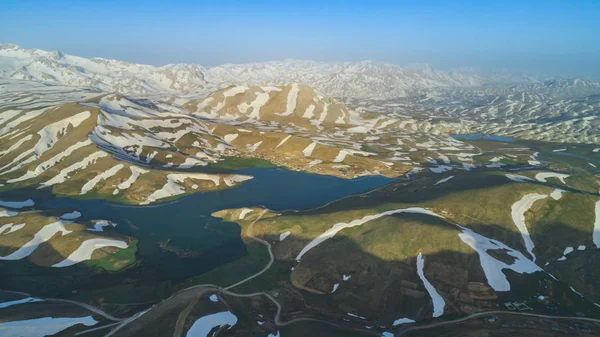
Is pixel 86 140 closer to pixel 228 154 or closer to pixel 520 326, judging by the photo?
pixel 228 154

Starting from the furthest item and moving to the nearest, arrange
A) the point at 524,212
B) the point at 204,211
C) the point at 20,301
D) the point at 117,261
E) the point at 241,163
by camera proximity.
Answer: the point at 241,163 → the point at 204,211 → the point at 524,212 → the point at 117,261 → the point at 20,301

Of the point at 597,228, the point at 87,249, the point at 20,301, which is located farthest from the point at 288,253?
the point at 597,228

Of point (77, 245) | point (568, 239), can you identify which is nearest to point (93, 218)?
point (77, 245)

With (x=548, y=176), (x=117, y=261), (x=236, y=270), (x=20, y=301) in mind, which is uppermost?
(x=548, y=176)

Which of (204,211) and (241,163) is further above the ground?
(241,163)

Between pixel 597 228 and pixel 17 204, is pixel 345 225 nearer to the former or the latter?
pixel 597 228

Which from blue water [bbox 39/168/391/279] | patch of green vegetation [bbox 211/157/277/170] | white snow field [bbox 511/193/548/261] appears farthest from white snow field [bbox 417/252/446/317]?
patch of green vegetation [bbox 211/157/277/170]
